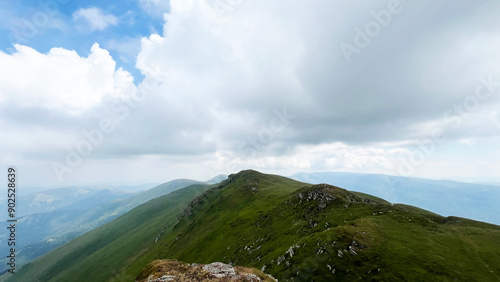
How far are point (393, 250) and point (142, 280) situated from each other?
44.7 metres

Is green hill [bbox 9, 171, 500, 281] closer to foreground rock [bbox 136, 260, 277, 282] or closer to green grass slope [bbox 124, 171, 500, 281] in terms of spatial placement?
green grass slope [bbox 124, 171, 500, 281]

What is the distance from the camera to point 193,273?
92.3 ft

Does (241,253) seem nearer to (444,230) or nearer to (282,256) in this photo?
(282,256)

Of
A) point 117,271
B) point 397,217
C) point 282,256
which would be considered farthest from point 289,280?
point 117,271

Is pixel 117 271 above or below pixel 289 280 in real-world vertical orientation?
below

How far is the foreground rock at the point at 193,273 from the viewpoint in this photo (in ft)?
87.7

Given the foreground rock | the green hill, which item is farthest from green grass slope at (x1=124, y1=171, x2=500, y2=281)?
the foreground rock

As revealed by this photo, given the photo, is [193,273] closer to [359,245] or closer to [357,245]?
[357,245]

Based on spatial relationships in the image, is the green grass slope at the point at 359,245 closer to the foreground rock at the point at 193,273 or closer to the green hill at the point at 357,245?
the green hill at the point at 357,245

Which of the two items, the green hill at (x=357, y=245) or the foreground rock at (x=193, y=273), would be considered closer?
the foreground rock at (x=193, y=273)

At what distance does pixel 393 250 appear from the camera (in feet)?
143

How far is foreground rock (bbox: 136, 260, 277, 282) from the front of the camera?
26719 mm

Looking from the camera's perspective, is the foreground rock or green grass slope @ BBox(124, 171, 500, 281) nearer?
the foreground rock

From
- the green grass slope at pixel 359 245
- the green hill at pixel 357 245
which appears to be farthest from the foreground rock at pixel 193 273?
the green grass slope at pixel 359 245
